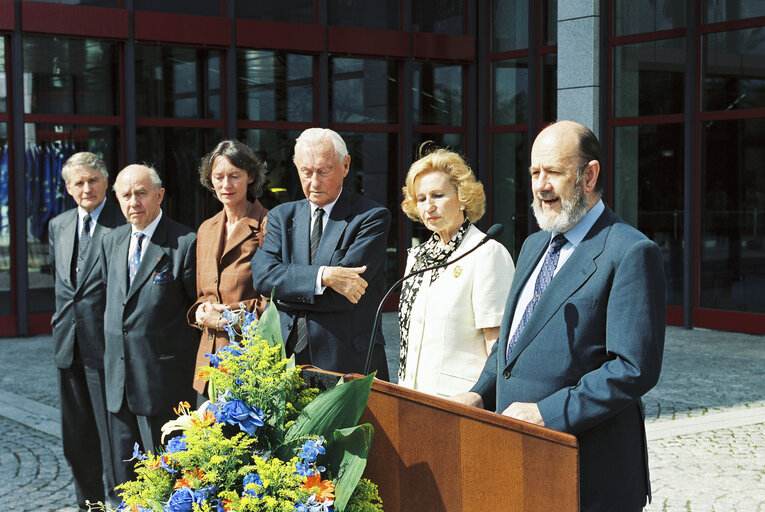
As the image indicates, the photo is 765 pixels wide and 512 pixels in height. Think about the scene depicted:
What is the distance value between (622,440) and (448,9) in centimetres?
1313

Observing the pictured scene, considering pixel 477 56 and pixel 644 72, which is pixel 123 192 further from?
pixel 477 56

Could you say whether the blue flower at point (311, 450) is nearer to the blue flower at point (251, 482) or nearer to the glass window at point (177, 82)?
the blue flower at point (251, 482)

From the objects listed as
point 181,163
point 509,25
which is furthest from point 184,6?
point 509,25

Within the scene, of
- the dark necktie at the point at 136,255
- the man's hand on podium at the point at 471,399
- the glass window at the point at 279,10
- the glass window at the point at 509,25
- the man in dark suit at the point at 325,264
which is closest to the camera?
the man's hand on podium at the point at 471,399

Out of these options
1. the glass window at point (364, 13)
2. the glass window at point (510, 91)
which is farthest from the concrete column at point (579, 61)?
the glass window at point (364, 13)

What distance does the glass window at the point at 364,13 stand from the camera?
14.0 meters

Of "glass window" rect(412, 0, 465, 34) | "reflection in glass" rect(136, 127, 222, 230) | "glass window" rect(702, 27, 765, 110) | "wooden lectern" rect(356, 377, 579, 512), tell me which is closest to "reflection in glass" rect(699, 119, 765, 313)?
"glass window" rect(702, 27, 765, 110)

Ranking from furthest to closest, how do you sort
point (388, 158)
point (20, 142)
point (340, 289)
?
point (388, 158)
point (20, 142)
point (340, 289)

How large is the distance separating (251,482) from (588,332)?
3.24 ft

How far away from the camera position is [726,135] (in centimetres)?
1246

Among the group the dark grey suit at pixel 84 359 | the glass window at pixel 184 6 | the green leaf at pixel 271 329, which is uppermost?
the glass window at pixel 184 6

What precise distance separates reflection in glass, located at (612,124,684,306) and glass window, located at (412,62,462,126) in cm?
273

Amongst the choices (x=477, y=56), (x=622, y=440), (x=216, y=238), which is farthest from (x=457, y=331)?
(x=477, y=56)

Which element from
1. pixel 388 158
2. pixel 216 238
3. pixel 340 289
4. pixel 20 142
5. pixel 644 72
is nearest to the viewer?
pixel 340 289
